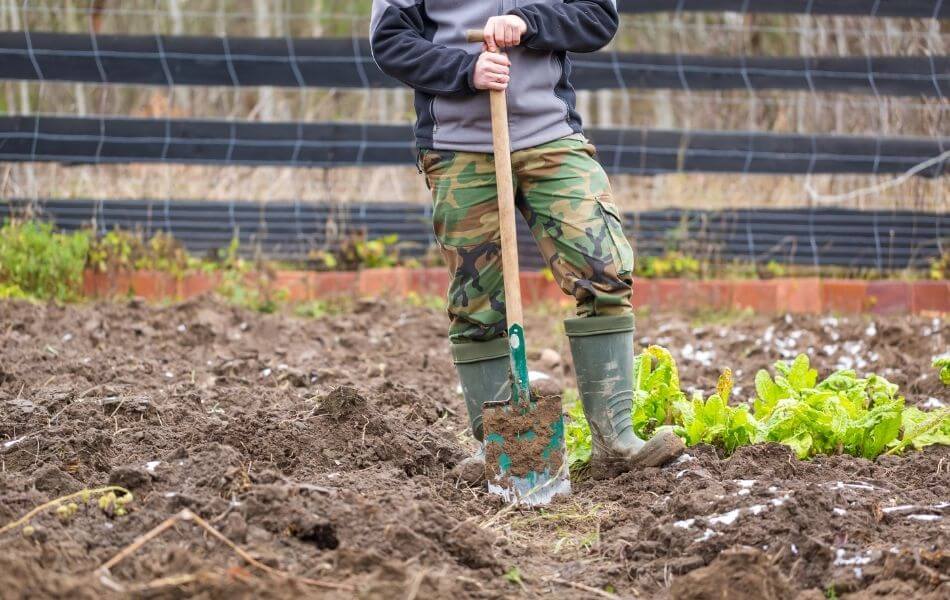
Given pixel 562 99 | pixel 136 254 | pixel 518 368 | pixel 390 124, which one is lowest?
pixel 136 254

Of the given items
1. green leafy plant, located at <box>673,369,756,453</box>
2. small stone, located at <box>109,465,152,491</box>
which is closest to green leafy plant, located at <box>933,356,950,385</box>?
green leafy plant, located at <box>673,369,756,453</box>

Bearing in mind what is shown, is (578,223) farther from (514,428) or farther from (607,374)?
(514,428)

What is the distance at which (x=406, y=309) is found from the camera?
6887 millimetres

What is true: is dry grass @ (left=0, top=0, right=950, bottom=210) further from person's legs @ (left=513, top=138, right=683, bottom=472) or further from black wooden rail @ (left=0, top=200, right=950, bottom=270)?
person's legs @ (left=513, top=138, right=683, bottom=472)

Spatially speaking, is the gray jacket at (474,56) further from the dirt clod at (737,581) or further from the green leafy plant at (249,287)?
the green leafy plant at (249,287)

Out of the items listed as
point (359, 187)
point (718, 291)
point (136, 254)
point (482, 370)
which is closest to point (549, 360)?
point (718, 291)

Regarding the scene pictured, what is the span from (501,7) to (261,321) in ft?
11.0

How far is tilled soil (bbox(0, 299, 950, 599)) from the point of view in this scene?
7.55 feet

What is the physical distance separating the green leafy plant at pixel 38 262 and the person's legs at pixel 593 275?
4.34 m

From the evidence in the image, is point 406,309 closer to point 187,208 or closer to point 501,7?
point 187,208

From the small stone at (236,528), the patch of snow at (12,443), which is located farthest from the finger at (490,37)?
the patch of snow at (12,443)

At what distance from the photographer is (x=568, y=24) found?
3.32 metres

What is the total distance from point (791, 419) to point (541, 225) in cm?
98

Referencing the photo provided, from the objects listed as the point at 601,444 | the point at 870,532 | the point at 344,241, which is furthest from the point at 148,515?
the point at 344,241
